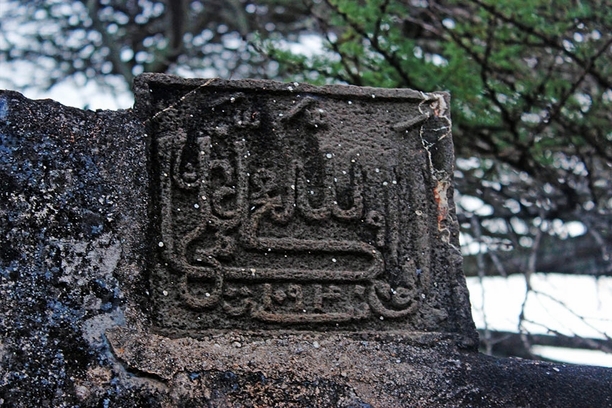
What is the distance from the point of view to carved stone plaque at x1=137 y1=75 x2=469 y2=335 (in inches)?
87.4

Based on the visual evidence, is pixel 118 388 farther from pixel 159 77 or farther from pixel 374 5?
pixel 374 5

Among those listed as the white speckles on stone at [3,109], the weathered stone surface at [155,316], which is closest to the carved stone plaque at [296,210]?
the weathered stone surface at [155,316]

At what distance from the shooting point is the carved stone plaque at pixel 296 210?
2.22 m

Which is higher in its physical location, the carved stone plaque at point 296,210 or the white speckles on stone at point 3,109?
the white speckles on stone at point 3,109

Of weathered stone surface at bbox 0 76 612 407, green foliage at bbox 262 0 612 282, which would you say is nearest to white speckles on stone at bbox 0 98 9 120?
weathered stone surface at bbox 0 76 612 407

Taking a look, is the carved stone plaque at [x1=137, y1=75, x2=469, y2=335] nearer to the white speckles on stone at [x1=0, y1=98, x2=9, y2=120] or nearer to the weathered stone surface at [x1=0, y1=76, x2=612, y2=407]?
the weathered stone surface at [x1=0, y1=76, x2=612, y2=407]

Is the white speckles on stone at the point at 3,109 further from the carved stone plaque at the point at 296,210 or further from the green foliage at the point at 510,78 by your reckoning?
the green foliage at the point at 510,78

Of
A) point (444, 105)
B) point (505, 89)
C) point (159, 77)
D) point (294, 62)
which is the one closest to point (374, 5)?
point (294, 62)

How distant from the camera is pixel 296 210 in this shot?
2.32 m

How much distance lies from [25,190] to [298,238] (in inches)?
27.1

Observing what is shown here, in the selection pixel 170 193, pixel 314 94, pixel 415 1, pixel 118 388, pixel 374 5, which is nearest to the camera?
pixel 118 388

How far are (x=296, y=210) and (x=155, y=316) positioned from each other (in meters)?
0.46

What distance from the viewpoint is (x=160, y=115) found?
90.7 inches

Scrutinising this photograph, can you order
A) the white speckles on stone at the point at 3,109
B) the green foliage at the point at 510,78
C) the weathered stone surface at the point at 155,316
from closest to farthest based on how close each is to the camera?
the weathered stone surface at the point at 155,316 → the white speckles on stone at the point at 3,109 → the green foliage at the point at 510,78
